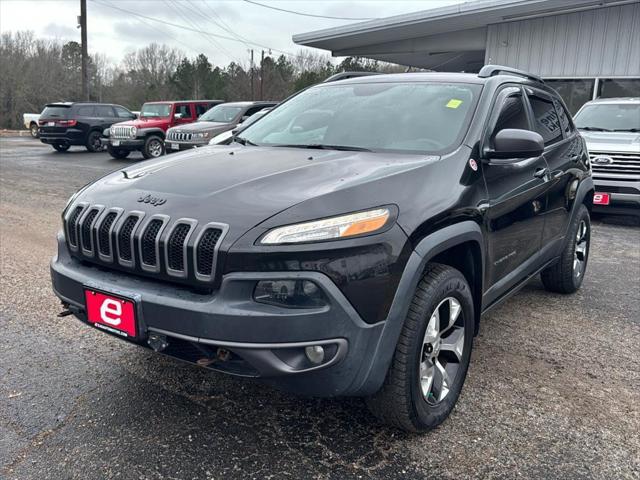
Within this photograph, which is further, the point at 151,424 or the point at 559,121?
the point at 559,121

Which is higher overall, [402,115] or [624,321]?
[402,115]

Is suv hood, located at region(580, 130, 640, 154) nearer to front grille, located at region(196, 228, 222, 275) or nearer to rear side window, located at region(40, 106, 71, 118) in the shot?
front grille, located at region(196, 228, 222, 275)

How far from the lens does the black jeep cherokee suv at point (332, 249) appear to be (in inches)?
81.7

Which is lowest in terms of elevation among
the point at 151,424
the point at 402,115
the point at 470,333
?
the point at 151,424

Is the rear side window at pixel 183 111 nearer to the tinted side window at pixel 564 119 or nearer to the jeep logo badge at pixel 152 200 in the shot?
the tinted side window at pixel 564 119

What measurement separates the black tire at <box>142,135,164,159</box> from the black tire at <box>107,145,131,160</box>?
0.68 meters

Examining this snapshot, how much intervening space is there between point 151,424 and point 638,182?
7316mm

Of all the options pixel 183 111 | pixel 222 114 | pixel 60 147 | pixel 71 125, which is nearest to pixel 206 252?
pixel 222 114

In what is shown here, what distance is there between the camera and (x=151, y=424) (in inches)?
102

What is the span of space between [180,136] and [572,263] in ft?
34.1

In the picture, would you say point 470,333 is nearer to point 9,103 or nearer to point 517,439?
point 517,439

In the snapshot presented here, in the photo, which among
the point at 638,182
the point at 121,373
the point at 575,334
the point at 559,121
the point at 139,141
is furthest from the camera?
the point at 139,141

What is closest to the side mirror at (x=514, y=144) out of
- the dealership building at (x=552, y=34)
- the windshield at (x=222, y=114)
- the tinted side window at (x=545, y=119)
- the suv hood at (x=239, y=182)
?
the suv hood at (x=239, y=182)

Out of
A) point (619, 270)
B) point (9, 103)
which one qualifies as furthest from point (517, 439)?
point (9, 103)
